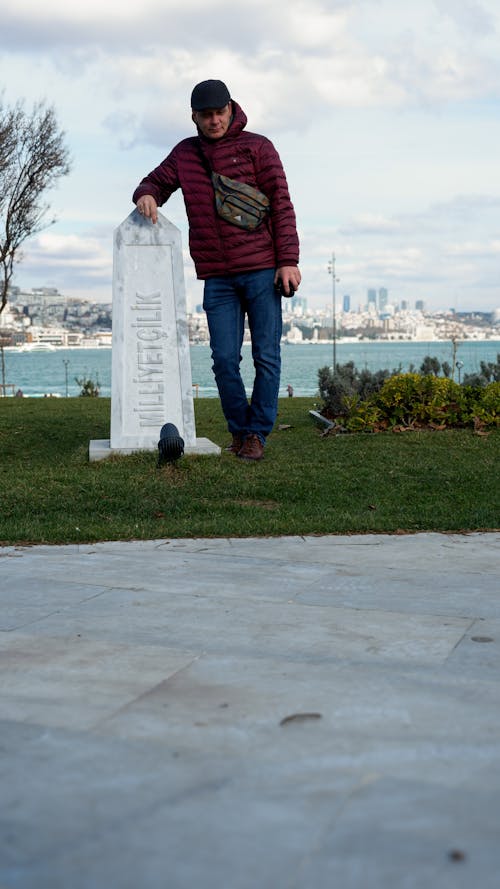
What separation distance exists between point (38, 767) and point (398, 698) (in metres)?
0.83

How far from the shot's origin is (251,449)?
7.27 m

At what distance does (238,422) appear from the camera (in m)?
7.52

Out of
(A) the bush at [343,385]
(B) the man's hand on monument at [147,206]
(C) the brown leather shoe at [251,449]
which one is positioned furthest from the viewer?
(A) the bush at [343,385]

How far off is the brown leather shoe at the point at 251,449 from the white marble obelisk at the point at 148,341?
24 cm

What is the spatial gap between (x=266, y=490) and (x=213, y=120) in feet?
9.45

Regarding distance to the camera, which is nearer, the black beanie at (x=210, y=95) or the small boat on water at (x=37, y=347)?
the black beanie at (x=210, y=95)

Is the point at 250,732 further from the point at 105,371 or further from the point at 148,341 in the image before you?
the point at 105,371

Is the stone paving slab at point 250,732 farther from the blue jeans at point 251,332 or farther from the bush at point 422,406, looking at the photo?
the bush at point 422,406

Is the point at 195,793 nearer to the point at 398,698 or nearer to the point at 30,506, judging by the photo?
the point at 398,698

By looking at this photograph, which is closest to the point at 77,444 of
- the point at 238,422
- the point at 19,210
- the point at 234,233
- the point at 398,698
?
the point at 238,422

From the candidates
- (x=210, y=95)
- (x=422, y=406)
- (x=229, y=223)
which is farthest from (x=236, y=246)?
(x=422, y=406)

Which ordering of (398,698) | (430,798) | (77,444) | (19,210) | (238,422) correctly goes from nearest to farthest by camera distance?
(430,798) < (398,698) < (238,422) < (77,444) < (19,210)

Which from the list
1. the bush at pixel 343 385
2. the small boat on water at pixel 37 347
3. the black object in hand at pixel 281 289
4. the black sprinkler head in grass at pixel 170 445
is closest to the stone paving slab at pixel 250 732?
the black sprinkler head in grass at pixel 170 445

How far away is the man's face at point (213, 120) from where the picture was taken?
695 centimetres
